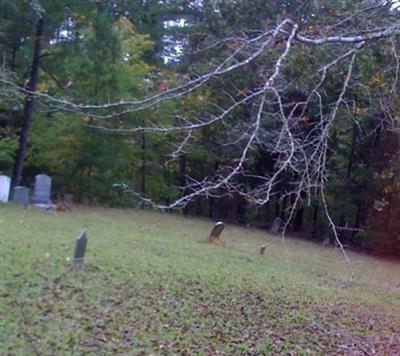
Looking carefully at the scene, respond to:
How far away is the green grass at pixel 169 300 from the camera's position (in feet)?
24.0

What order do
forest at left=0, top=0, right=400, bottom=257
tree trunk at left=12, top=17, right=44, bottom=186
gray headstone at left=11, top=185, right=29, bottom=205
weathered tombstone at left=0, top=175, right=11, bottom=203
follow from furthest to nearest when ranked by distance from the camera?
tree trunk at left=12, top=17, right=44, bottom=186
forest at left=0, top=0, right=400, bottom=257
weathered tombstone at left=0, top=175, right=11, bottom=203
gray headstone at left=11, top=185, right=29, bottom=205

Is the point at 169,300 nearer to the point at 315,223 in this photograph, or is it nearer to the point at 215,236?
the point at 215,236

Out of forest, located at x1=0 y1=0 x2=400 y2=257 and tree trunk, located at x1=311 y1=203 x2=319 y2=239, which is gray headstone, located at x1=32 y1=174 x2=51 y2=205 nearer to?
forest, located at x1=0 y1=0 x2=400 y2=257

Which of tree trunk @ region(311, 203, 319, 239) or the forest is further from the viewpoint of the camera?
tree trunk @ region(311, 203, 319, 239)

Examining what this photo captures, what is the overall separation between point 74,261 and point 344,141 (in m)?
14.7

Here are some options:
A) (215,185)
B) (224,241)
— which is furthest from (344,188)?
(215,185)

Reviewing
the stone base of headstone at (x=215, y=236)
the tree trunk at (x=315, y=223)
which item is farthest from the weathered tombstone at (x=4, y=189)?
the tree trunk at (x=315, y=223)

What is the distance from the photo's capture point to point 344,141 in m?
22.7

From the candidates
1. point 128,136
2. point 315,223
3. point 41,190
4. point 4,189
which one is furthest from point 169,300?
point 315,223

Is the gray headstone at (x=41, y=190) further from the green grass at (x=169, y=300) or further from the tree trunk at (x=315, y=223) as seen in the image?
the tree trunk at (x=315, y=223)

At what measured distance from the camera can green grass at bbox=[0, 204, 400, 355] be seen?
7.31 meters

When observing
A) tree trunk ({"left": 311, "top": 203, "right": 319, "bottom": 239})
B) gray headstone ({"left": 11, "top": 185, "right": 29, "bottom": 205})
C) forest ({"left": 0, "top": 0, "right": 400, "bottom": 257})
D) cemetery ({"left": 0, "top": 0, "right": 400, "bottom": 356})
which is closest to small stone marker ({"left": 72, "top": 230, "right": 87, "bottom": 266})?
cemetery ({"left": 0, "top": 0, "right": 400, "bottom": 356})

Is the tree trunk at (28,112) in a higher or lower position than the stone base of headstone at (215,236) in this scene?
higher

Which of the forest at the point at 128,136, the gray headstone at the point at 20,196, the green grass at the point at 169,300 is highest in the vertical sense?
the forest at the point at 128,136
